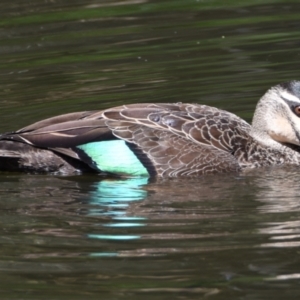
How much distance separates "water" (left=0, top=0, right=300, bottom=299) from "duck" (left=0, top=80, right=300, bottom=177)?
14 centimetres

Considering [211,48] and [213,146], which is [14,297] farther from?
[211,48]

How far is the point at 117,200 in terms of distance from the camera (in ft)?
29.2

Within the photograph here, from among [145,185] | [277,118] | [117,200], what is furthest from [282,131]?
[117,200]

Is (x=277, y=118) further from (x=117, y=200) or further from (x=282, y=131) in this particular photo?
(x=117, y=200)

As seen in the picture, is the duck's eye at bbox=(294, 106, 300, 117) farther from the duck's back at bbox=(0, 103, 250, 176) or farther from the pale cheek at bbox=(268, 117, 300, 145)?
the duck's back at bbox=(0, 103, 250, 176)

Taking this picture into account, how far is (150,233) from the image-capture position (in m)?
7.83

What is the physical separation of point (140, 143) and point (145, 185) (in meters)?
0.45

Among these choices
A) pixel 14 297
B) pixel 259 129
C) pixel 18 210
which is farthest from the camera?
pixel 259 129

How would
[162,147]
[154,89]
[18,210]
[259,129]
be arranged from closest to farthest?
1. [18,210]
2. [162,147]
3. [259,129]
4. [154,89]

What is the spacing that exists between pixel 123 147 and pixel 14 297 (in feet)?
10.3

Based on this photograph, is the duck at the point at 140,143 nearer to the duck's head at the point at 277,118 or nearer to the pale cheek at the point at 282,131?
the duck's head at the point at 277,118

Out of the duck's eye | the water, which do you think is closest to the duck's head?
the duck's eye

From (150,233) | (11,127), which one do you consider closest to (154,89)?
(11,127)

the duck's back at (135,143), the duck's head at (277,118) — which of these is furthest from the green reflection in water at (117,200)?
the duck's head at (277,118)
